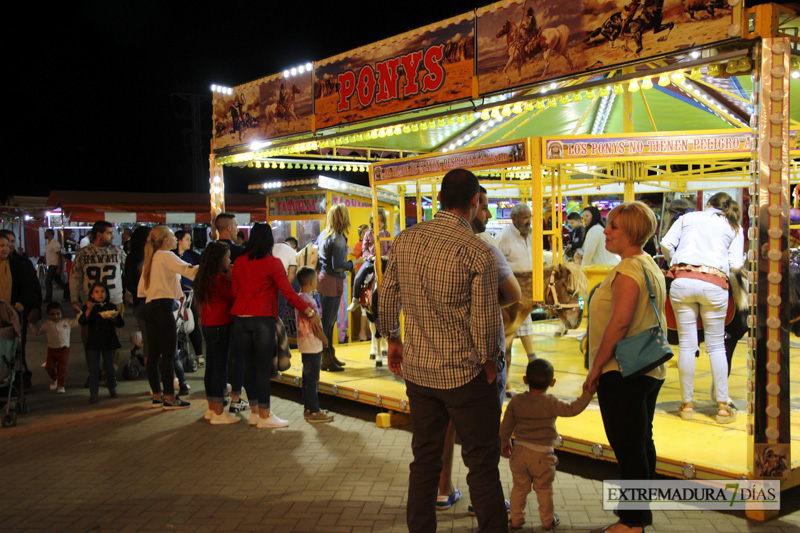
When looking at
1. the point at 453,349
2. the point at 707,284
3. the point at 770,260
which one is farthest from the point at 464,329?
the point at 707,284

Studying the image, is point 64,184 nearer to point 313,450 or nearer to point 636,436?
point 313,450

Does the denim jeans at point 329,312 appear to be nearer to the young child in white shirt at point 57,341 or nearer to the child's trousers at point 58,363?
the young child in white shirt at point 57,341

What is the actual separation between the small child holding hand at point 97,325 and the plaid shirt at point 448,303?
519 centimetres

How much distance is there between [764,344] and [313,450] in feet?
11.5

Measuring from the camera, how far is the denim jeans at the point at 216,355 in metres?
6.16

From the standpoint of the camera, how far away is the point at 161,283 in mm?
6676

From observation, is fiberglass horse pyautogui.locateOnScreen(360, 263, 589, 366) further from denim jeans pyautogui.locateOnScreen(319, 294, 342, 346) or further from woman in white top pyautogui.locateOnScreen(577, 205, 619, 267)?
woman in white top pyautogui.locateOnScreen(577, 205, 619, 267)

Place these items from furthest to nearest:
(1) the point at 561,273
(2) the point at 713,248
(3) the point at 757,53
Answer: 1. (1) the point at 561,273
2. (2) the point at 713,248
3. (3) the point at 757,53

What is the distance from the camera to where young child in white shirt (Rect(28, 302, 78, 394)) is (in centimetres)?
765

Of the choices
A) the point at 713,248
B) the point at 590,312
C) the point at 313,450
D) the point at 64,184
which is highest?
the point at 64,184

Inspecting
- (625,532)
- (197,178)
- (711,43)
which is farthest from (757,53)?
(197,178)

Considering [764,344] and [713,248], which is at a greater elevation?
[713,248]

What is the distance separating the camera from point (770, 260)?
3.77 metres

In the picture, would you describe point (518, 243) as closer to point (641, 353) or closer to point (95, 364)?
point (641, 353)
